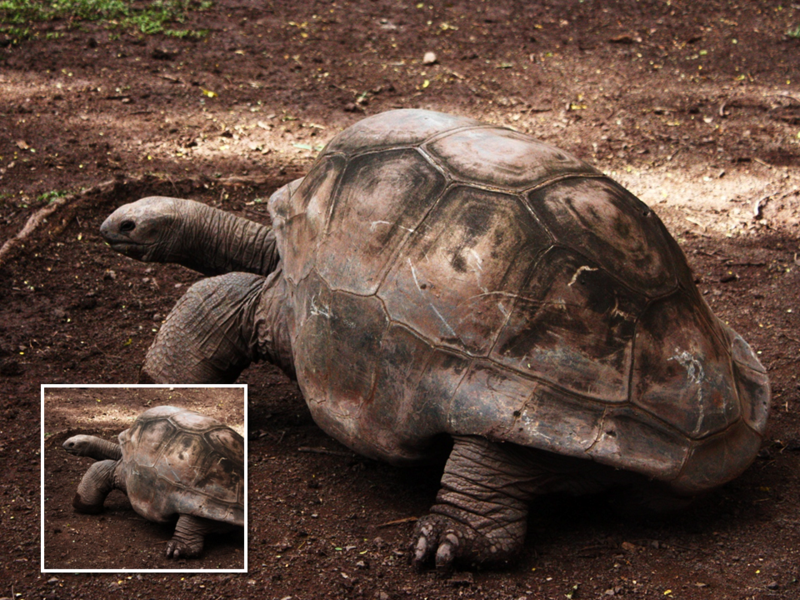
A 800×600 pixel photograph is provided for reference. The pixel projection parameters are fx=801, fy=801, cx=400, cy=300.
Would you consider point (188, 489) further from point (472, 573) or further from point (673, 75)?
point (673, 75)

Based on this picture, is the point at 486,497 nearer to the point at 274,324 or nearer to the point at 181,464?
the point at 181,464

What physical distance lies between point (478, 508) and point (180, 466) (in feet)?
3.60

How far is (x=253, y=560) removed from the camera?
2.90 meters

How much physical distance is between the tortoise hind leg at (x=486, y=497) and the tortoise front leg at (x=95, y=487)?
109 centimetres

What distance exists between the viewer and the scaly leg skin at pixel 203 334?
12.4ft

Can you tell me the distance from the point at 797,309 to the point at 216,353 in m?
3.24

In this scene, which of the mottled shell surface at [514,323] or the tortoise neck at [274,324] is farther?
the tortoise neck at [274,324]

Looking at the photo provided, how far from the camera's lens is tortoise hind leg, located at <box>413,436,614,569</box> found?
9.37 feet

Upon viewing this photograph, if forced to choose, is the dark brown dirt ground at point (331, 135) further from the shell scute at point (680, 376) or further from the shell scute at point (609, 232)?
the shell scute at point (609, 232)

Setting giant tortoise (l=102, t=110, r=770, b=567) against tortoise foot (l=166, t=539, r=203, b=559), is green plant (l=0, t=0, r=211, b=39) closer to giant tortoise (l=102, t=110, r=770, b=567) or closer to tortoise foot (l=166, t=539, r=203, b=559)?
giant tortoise (l=102, t=110, r=770, b=567)

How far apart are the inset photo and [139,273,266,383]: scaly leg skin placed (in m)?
0.69

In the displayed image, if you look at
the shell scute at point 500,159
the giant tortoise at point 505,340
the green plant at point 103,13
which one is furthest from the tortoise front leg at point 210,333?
the green plant at point 103,13

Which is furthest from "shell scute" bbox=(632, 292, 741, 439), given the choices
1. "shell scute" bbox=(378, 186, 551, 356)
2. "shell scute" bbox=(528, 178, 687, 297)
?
"shell scute" bbox=(378, 186, 551, 356)

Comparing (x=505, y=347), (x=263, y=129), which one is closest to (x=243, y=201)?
(x=263, y=129)
